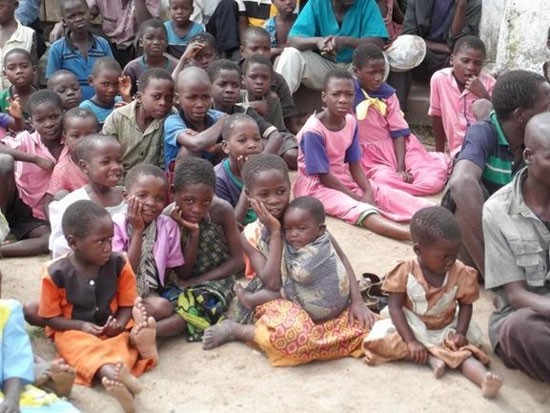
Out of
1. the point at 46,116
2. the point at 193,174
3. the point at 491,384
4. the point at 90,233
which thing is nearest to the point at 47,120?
the point at 46,116

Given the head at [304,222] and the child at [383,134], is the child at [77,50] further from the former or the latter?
the head at [304,222]

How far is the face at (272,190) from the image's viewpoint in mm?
3758

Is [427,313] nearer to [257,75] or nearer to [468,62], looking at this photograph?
[257,75]

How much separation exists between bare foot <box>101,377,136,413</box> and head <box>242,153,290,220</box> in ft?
3.43

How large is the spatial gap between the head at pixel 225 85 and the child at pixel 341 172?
523 mm

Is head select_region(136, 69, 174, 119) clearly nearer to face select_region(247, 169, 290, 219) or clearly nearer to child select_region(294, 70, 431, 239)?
child select_region(294, 70, 431, 239)

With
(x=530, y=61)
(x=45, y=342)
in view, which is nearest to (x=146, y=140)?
(x=45, y=342)

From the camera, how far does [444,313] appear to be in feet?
11.5

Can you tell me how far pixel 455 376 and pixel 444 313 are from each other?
0.26 metres

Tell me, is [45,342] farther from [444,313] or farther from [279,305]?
[444,313]

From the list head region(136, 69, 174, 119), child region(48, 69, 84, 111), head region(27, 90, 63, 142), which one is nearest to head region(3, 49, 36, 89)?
child region(48, 69, 84, 111)

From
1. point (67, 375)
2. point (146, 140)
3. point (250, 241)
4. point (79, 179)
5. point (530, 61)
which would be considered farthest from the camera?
point (530, 61)

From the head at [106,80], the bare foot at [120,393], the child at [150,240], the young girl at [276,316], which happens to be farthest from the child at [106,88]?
the bare foot at [120,393]

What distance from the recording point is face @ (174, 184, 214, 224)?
384 centimetres
